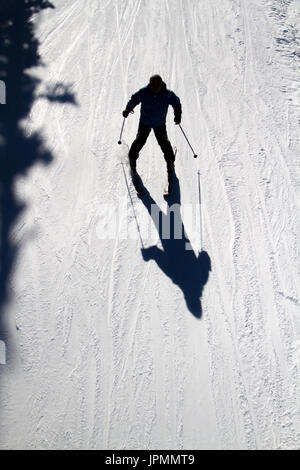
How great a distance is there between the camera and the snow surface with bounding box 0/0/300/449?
4.01 meters

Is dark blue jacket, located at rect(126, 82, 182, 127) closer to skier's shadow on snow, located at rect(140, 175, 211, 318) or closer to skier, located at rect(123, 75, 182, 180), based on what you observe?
skier, located at rect(123, 75, 182, 180)

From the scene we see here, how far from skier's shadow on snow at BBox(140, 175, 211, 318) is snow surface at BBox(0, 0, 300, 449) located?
4cm

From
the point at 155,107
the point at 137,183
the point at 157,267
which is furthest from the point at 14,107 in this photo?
the point at 157,267

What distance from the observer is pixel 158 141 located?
542 centimetres

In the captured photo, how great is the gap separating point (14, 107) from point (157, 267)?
3969 millimetres

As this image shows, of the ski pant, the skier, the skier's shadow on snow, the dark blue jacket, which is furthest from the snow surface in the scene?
the dark blue jacket

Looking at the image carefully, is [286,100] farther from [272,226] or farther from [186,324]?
[186,324]

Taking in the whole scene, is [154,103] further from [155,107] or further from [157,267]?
[157,267]

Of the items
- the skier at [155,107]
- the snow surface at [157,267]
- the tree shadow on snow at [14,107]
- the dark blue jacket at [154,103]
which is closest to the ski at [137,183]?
the snow surface at [157,267]

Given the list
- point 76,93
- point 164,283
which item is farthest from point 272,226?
point 76,93

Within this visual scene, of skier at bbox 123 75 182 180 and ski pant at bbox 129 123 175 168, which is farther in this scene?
ski pant at bbox 129 123 175 168
